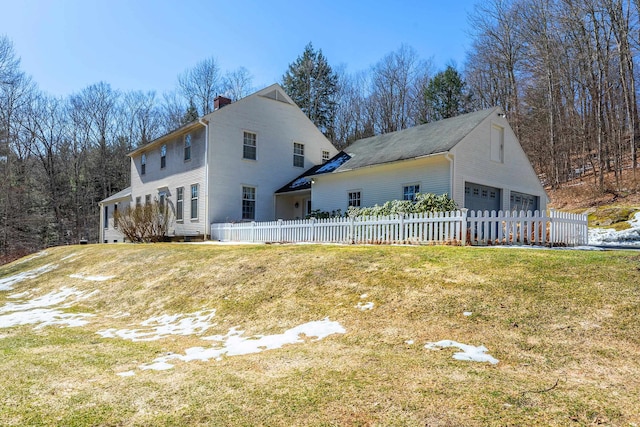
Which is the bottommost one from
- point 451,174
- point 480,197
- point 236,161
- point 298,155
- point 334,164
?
point 480,197

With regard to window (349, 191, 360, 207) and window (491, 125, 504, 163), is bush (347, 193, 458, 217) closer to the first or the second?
window (349, 191, 360, 207)

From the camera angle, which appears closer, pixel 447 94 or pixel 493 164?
pixel 493 164

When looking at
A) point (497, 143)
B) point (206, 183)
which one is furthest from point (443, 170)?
point (206, 183)

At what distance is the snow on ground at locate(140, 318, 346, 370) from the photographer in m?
5.20

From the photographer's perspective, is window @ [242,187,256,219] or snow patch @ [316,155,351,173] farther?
window @ [242,187,256,219]

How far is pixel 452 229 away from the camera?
11414 mm

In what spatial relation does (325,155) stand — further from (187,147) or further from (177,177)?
(177,177)

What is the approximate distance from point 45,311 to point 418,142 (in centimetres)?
1382

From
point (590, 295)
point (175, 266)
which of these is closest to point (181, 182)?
point (175, 266)

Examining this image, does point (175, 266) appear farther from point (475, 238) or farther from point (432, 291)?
point (475, 238)

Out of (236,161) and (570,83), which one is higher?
(570,83)

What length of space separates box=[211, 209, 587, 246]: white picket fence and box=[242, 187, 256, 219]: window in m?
6.33

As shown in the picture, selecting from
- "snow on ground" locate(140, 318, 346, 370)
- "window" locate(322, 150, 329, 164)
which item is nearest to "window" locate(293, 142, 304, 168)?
"window" locate(322, 150, 329, 164)

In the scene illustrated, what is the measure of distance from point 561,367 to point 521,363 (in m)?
0.36
